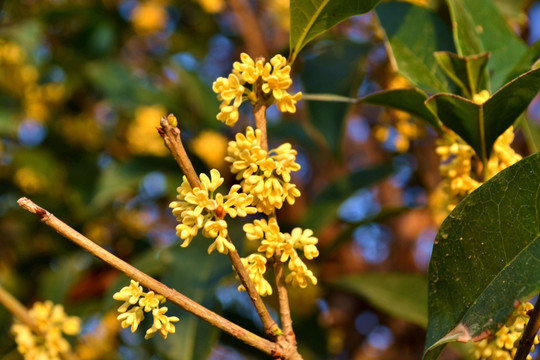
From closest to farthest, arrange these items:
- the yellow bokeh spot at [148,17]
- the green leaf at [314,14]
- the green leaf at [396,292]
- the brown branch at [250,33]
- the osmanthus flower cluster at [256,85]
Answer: the osmanthus flower cluster at [256,85], the green leaf at [314,14], the green leaf at [396,292], the brown branch at [250,33], the yellow bokeh spot at [148,17]

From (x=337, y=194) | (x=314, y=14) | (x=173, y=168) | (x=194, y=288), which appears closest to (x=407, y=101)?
(x=314, y=14)

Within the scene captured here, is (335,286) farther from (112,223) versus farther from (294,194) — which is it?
(294,194)

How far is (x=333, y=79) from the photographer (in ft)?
4.91

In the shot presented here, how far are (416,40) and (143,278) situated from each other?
24.6 inches

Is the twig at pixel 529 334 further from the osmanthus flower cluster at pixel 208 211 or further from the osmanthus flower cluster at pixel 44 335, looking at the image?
the osmanthus flower cluster at pixel 44 335

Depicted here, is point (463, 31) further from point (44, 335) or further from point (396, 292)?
point (396, 292)

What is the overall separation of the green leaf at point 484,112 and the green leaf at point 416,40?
0.12 meters

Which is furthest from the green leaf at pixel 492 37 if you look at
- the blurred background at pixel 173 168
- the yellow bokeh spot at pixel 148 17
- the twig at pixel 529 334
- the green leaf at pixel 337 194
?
the yellow bokeh spot at pixel 148 17

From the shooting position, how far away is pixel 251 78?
62 cm

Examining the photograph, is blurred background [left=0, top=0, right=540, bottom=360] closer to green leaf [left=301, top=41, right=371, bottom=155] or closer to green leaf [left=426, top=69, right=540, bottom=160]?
green leaf [left=301, top=41, right=371, bottom=155]

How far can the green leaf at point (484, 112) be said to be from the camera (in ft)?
2.39

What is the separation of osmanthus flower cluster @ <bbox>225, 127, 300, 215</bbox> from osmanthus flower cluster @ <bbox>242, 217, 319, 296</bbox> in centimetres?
2

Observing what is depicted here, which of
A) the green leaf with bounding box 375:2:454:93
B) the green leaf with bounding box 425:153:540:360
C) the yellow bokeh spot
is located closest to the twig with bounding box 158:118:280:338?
the green leaf with bounding box 425:153:540:360

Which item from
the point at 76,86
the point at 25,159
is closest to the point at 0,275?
the point at 25,159
